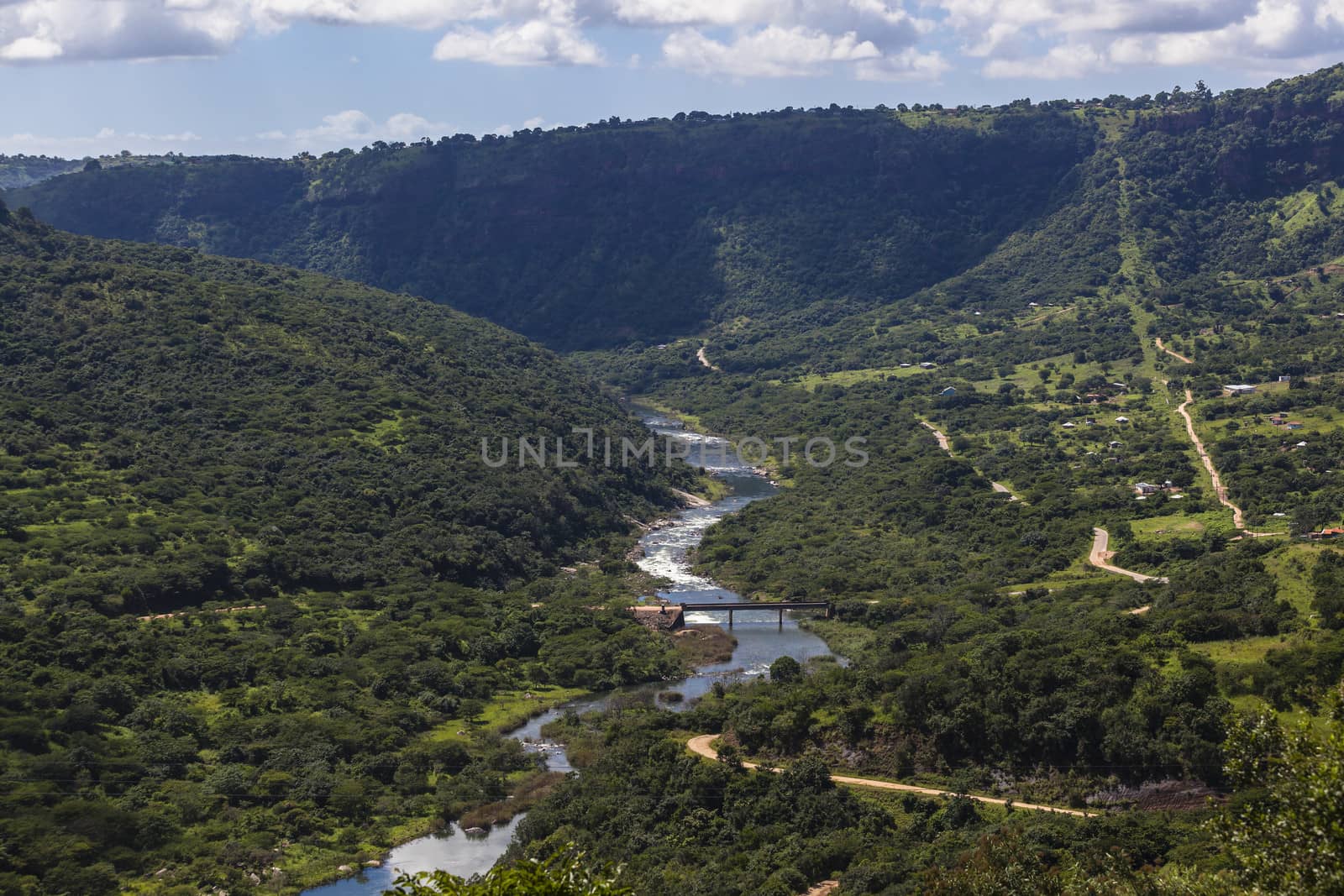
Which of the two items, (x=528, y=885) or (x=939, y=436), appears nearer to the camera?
(x=528, y=885)

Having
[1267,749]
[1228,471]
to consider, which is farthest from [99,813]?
[1228,471]

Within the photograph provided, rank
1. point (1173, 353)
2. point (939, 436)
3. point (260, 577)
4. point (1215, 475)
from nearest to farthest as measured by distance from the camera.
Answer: point (260, 577) < point (1215, 475) < point (939, 436) < point (1173, 353)

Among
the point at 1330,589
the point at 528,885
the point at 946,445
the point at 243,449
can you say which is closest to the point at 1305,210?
the point at 946,445

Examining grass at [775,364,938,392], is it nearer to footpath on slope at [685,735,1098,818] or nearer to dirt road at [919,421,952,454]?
dirt road at [919,421,952,454]

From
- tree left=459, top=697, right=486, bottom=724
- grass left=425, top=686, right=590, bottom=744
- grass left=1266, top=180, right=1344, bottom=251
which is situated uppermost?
grass left=1266, top=180, right=1344, bottom=251

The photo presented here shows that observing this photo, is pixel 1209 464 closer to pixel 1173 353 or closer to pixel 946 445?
pixel 946 445

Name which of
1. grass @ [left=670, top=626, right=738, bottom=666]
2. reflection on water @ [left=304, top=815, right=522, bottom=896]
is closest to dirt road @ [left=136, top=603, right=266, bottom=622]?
grass @ [left=670, top=626, right=738, bottom=666]
